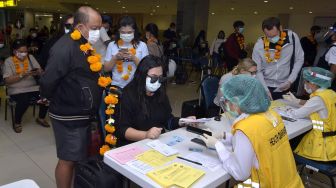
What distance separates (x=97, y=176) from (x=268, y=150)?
1044 mm

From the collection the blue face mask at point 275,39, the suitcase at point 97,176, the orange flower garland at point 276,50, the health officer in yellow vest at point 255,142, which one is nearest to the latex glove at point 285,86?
the orange flower garland at point 276,50

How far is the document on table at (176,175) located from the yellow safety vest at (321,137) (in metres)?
1.40

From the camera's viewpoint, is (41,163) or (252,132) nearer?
(252,132)

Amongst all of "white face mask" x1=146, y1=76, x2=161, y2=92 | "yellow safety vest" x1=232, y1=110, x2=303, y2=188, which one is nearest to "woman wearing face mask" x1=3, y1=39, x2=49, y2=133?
"white face mask" x1=146, y1=76, x2=161, y2=92

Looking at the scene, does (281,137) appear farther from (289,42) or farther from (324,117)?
(289,42)

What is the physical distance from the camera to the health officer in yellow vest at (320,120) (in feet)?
8.00

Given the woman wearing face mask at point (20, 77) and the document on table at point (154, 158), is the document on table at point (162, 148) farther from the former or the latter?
the woman wearing face mask at point (20, 77)

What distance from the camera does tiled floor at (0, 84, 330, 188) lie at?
2.88 metres

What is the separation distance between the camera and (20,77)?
4020 millimetres

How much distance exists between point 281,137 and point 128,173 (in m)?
0.84

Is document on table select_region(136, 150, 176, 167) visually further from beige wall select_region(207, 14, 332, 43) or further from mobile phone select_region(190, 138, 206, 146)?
beige wall select_region(207, 14, 332, 43)

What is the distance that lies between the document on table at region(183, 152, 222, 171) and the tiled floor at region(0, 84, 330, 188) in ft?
5.28

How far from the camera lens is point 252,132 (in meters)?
1.45

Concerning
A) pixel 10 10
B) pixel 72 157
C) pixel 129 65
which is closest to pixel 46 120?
pixel 129 65
